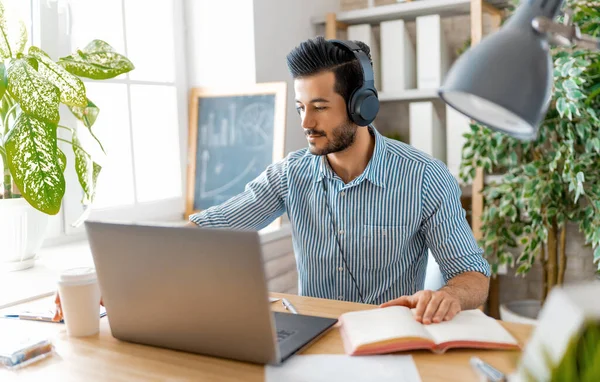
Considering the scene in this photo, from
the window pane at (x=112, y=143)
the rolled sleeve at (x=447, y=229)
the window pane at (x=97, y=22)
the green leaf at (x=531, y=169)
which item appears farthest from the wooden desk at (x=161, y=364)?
the window pane at (x=97, y=22)

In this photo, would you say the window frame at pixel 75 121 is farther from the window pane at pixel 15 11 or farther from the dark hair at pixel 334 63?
the dark hair at pixel 334 63

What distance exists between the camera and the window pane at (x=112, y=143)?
2.21 meters

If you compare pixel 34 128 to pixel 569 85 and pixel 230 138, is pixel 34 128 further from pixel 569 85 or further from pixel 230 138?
pixel 569 85

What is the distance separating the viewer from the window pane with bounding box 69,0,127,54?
7.01 feet

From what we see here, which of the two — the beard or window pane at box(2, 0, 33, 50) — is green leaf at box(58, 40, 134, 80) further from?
the beard

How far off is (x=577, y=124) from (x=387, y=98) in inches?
31.8

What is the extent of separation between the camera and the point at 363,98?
1.63m

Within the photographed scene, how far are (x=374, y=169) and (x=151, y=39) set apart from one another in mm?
1256

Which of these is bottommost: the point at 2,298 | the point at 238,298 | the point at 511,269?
the point at 511,269

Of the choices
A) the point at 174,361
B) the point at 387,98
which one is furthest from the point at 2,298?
the point at 387,98

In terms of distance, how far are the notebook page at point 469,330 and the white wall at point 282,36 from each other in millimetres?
1577

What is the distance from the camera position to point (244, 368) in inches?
39.4

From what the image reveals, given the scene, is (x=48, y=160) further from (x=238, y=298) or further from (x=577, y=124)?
(x=577, y=124)

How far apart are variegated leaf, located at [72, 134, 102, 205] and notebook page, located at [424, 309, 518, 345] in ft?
3.74
